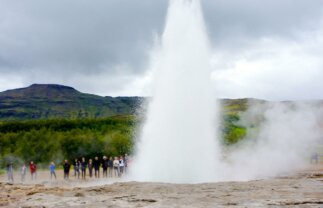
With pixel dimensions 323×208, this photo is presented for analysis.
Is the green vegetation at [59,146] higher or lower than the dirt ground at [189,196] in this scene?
higher

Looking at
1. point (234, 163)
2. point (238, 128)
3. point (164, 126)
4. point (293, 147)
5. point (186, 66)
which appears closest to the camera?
point (164, 126)

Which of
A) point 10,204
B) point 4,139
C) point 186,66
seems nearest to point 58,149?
point 4,139

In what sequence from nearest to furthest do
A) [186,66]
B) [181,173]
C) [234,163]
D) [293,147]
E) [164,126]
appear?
[181,173] < [164,126] < [186,66] < [234,163] < [293,147]

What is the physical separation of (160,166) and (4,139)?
43033 millimetres

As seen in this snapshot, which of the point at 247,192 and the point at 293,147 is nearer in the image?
the point at 247,192

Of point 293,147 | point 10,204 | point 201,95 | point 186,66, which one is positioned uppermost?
point 186,66

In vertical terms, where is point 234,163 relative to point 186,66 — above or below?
below

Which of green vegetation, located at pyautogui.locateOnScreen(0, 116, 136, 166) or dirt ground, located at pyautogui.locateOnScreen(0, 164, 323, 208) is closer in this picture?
dirt ground, located at pyautogui.locateOnScreen(0, 164, 323, 208)

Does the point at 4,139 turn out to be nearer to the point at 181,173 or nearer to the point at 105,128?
the point at 105,128

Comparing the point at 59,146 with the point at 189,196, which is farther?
the point at 59,146

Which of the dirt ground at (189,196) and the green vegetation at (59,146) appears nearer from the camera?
the dirt ground at (189,196)

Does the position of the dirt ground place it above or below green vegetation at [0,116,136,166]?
below

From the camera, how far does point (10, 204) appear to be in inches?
376

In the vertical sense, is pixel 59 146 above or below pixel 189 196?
above
